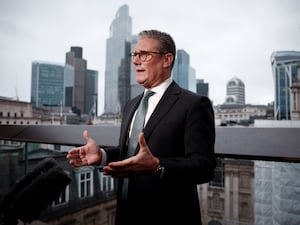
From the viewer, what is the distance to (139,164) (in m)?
0.97

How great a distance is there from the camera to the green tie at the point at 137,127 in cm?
128

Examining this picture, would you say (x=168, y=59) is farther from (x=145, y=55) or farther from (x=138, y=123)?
(x=138, y=123)

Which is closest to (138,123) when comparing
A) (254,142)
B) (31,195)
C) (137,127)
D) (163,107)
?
(137,127)

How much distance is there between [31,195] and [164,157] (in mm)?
1203

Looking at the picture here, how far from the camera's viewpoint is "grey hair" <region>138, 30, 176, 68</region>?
1387 mm

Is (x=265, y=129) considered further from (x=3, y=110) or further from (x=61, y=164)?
(x=3, y=110)

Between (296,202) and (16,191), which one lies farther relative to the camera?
(16,191)

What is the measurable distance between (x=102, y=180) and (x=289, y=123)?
1.63 meters

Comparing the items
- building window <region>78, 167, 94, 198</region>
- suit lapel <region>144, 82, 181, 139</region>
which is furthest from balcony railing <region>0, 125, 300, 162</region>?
building window <region>78, 167, 94, 198</region>

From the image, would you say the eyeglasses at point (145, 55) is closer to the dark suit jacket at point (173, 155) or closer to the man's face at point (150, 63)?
the man's face at point (150, 63)

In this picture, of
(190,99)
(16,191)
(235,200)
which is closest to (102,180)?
(16,191)

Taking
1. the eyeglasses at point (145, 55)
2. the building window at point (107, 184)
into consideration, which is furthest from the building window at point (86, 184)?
the eyeglasses at point (145, 55)

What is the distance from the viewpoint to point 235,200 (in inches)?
71.7

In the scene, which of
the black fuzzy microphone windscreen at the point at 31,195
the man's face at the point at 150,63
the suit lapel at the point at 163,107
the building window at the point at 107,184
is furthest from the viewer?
the building window at the point at 107,184
